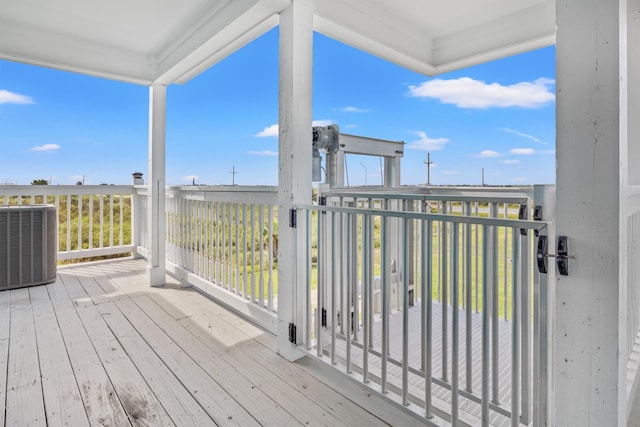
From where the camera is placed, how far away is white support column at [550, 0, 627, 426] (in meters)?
0.91

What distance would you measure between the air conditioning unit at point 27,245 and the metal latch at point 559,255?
442cm

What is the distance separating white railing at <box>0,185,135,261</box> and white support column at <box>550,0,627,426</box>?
5.00 meters

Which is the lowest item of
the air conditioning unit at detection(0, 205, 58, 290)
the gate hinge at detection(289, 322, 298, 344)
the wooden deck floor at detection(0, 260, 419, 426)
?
the wooden deck floor at detection(0, 260, 419, 426)

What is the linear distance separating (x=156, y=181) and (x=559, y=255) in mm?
3683

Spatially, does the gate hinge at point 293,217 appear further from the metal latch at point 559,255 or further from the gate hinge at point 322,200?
the metal latch at point 559,255

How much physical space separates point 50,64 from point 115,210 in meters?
2.19

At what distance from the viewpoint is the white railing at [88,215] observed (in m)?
4.21

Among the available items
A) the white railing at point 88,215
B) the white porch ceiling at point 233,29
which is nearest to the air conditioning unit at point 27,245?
the white railing at point 88,215

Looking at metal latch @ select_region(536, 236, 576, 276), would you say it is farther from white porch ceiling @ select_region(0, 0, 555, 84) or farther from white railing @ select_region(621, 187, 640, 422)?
white porch ceiling @ select_region(0, 0, 555, 84)

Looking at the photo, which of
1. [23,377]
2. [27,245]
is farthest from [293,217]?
[27,245]

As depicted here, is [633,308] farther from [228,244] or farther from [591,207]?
[228,244]

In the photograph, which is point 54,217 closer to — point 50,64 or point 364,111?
point 50,64

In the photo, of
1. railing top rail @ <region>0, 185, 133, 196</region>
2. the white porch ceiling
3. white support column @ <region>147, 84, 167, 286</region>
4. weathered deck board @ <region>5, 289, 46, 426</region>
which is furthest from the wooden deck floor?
the white porch ceiling

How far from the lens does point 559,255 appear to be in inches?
39.1
